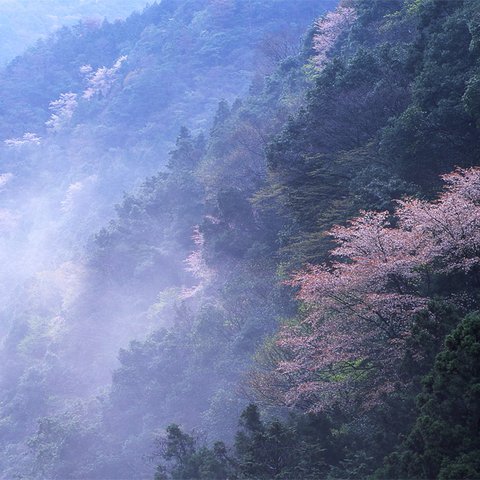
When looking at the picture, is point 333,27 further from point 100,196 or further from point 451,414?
point 451,414

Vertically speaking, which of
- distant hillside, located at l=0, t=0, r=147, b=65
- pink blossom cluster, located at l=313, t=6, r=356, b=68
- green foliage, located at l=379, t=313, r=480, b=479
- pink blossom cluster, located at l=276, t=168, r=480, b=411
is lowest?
green foliage, located at l=379, t=313, r=480, b=479

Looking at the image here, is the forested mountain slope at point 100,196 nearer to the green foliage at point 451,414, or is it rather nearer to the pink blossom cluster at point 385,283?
the pink blossom cluster at point 385,283

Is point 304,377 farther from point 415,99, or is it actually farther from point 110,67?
point 110,67

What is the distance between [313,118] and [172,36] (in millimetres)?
47126

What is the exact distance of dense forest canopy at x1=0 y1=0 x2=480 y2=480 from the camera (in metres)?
11.6

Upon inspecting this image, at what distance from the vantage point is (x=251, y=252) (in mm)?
28453

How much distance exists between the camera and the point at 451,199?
11.2 meters

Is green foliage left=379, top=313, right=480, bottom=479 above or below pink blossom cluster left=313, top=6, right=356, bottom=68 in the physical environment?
below

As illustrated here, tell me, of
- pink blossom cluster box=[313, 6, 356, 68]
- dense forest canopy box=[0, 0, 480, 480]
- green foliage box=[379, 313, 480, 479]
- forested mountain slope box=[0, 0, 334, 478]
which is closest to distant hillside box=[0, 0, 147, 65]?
forested mountain slope box=[0, 0, 334, 478]

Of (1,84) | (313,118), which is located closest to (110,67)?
(1,84)

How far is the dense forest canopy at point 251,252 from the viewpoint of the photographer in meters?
11.6

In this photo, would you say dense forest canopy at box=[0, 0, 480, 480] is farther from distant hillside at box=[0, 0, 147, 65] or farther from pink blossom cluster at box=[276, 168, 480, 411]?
distant hillside at box=[0, 0, 147, 65]

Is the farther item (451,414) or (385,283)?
(385,283)

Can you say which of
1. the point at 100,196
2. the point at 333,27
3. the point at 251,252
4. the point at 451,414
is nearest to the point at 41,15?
the point at 100,196
